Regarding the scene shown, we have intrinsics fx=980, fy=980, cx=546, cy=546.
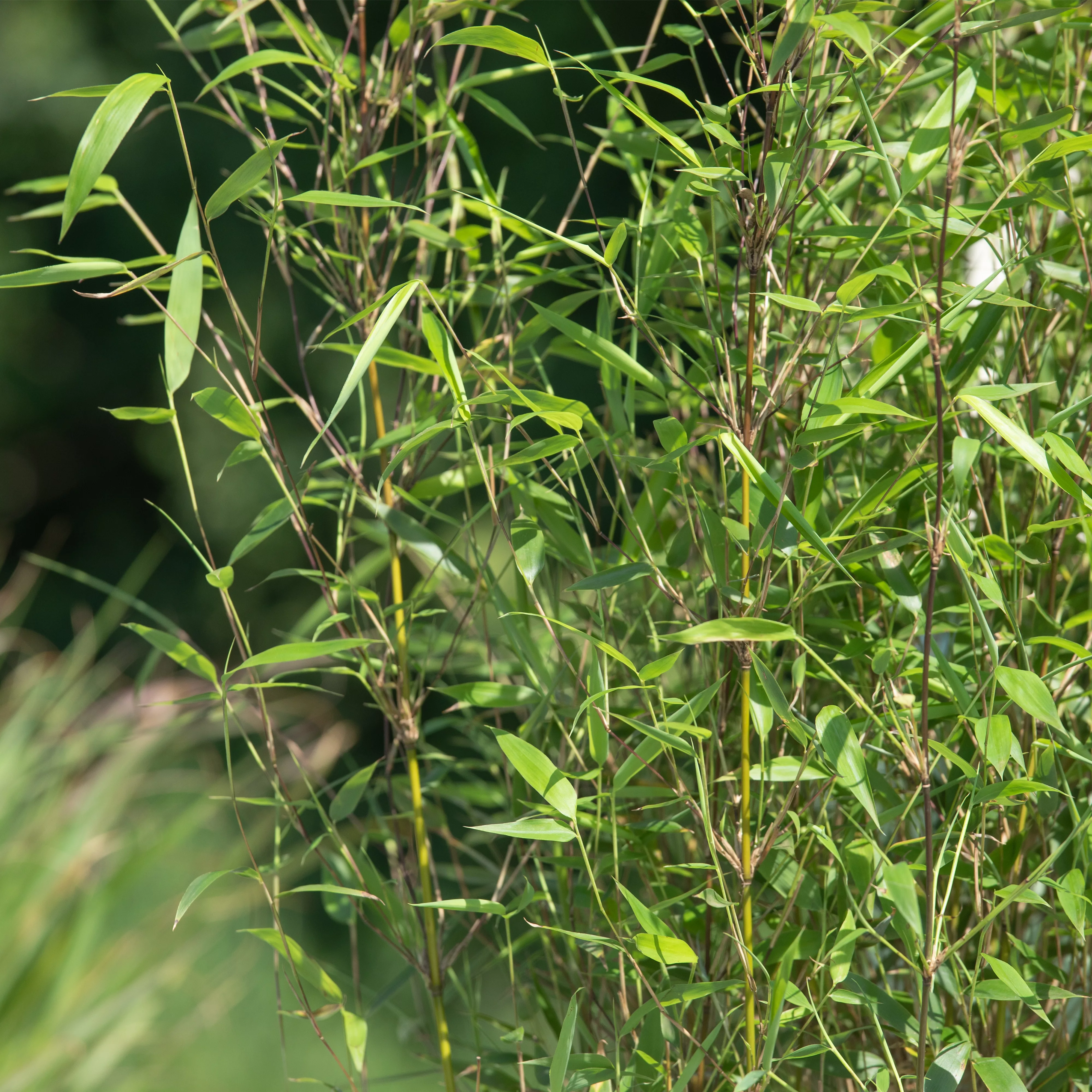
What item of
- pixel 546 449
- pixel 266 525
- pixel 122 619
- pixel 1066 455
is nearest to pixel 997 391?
pixel 1066 455

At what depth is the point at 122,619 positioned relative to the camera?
1.97 meters

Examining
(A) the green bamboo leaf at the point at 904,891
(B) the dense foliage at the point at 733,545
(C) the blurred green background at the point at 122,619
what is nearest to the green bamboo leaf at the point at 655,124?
(B) the dense foliage at the point at 733,545

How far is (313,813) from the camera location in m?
1.36

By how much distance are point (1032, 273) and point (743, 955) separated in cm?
27

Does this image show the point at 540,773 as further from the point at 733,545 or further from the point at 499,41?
the point at 499,41

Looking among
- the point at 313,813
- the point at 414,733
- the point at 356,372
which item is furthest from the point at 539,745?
the point at 313,813

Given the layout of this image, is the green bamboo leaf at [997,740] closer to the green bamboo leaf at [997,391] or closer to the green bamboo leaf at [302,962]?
the green bamboo leaf at [997,391]

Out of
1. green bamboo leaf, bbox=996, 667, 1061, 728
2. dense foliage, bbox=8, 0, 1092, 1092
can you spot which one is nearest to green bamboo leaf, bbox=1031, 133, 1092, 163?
dense foliage, bbox=8, 0, 1092, 1092

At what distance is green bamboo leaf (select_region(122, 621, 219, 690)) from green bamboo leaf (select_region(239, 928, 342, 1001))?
88 mm

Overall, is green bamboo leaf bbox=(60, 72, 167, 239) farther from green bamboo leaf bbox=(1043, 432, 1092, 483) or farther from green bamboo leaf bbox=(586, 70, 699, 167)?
green bamboo leaf bbox=(1043, 432, 1092, 483)

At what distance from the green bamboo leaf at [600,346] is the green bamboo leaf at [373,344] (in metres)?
0.04

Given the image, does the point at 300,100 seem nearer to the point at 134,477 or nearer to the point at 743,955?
the point at 743,955

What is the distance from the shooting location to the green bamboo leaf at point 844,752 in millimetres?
266

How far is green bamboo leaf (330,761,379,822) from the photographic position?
1.14 ft
